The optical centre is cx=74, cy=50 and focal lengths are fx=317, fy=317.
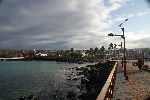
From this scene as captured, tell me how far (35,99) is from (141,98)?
2717 cm

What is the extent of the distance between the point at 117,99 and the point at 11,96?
3594cm

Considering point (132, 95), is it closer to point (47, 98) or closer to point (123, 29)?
point (123, 29)

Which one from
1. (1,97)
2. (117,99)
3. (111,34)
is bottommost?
(1,97)

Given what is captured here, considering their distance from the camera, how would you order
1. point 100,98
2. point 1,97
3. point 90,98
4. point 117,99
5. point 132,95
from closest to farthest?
1. point 100,98
2. point 117,99
3. point 132,95
4. point 90,98
5. point 1,97

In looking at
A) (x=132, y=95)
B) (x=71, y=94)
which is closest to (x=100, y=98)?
(x=132, y=95)

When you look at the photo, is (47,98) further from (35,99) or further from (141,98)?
(141,98)

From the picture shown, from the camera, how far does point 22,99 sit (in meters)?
47.1

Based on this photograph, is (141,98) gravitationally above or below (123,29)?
below

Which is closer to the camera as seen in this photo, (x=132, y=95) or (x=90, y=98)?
(x=132, y=95)

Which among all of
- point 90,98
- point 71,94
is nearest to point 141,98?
point 90,98

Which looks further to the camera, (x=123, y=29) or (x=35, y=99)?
(x=35, y=99)

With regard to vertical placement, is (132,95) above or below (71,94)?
above

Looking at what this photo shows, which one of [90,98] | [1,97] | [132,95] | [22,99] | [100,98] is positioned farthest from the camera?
[1,97]

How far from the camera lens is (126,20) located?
1550 inches
